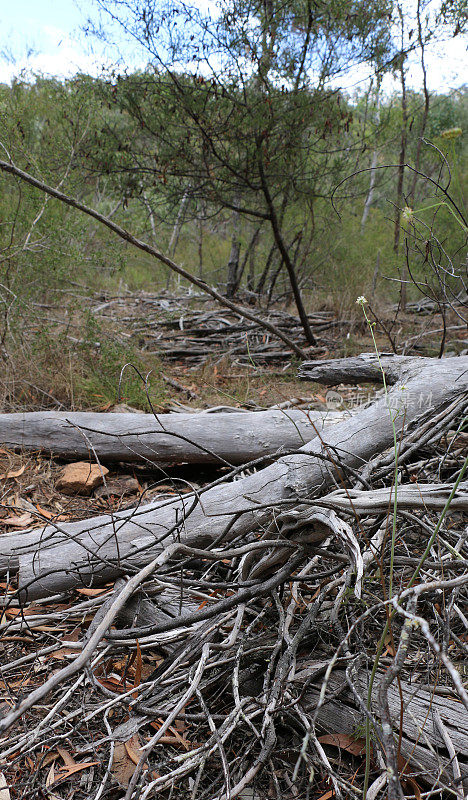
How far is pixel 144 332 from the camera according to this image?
733cm

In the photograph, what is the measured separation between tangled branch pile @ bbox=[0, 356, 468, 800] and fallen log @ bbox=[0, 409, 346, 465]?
922mm

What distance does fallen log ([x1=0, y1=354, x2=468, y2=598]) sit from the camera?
7.09 feet

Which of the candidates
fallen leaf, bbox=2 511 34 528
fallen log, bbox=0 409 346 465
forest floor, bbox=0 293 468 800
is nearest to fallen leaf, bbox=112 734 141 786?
forest floor, bbox=0 293 468 800

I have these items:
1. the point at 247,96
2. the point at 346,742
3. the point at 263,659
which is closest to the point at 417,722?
the point at 346,742

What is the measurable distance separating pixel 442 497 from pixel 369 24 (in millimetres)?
6281

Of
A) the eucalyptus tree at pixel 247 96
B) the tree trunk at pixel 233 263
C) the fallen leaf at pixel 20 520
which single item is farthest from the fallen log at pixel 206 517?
the tree trunk at pixel 233 263

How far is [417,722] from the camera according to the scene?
142 cm

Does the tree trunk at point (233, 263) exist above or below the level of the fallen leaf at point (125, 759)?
above

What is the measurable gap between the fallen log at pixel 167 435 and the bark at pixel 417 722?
1.72 meters

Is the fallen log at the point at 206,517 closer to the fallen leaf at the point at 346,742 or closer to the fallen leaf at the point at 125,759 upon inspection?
the fallen leaf at the point at 125,759

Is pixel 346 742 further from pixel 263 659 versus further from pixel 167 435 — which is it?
pixel 167 435

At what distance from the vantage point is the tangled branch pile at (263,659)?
1.32m

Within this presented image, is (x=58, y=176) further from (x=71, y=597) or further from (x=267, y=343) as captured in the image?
(x=71, y=597)

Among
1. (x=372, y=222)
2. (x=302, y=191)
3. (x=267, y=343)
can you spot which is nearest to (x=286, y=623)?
(x=267, y=343)
